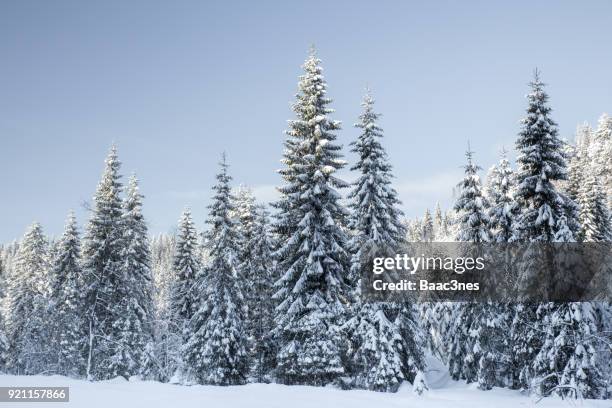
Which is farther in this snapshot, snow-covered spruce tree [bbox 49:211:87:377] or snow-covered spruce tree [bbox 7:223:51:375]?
snow-covered spruce tree [bbox 7:223:51:375]

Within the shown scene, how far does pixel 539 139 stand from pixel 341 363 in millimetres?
14981

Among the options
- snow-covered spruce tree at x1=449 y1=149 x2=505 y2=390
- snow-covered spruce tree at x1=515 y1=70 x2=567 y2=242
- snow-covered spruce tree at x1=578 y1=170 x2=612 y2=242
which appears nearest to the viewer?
snow-covered spruce tree at x1=515 y1=70 x2=567 y2=242

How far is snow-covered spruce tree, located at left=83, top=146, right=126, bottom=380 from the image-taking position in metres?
32.2

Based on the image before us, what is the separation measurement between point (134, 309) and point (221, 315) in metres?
7.19

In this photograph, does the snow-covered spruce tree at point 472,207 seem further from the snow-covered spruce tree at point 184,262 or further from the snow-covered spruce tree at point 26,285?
the snow-covered spruce tree at point 26,285

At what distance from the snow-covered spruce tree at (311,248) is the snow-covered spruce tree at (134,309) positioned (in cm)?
1077

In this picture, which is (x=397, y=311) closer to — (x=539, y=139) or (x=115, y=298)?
(x=539, y=139)

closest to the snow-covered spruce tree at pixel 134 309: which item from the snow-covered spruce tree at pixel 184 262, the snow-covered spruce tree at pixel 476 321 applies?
the snow-covered spruce tree at pixel 184 262

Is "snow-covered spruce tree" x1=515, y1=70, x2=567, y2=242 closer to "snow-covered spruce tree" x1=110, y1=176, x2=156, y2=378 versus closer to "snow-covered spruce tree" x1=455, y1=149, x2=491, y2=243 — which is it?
"snow-covered spruce tree" x1=455, y1=149, x2=491, y2=243

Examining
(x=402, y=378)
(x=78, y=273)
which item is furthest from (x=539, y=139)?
(x=78, y=273)

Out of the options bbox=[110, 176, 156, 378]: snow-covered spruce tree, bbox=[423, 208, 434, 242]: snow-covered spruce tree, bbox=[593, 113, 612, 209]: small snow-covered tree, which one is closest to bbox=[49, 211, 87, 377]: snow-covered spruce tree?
bbox=[110, 176, 156, 378]: snow-covered spruce tree

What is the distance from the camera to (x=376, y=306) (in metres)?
26.4

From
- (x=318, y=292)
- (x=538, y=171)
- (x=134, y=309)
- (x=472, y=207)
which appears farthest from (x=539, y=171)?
(x=134, y=309)

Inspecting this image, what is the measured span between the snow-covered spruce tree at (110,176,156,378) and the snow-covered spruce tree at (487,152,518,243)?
22.2 meters
